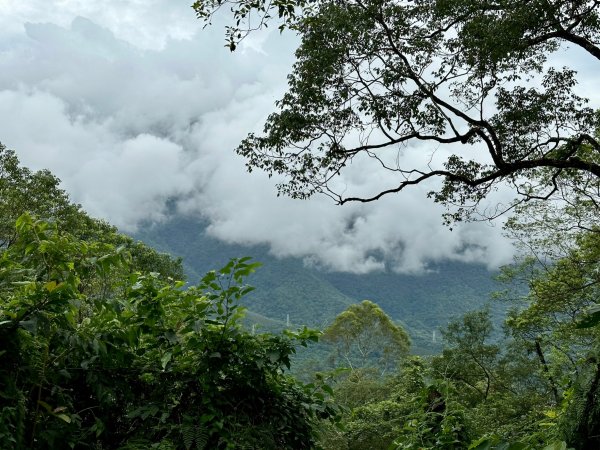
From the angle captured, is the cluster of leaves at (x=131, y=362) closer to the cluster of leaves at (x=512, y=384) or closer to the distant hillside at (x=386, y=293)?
the cluster of leaves at (x=512, y=384)

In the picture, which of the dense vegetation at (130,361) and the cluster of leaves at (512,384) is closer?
the cluster of leaves at (512,384)

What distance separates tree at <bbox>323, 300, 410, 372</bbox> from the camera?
3109cm

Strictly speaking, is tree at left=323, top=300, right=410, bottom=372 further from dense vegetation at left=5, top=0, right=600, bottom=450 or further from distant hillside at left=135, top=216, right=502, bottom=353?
distant hillside at left=135, top=216, right=502, bottom=353

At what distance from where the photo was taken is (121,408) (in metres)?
2.12

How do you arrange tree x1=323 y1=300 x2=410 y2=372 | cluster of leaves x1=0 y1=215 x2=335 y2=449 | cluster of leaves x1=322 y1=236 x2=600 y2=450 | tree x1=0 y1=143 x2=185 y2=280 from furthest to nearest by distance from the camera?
tree x1=323 y1=300 x2=410 y2=372 < tree x1=0 y1=143 x2=185 y2=280 < cluster of leaves x1=0 y1=215 x2=335 y2=449 < cluster of leaves x1=322 y1=236 x2=600 y2=450

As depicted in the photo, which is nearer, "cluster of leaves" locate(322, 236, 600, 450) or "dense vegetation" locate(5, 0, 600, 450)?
"cluster of leaves" locate(322, 236, 600, 450)

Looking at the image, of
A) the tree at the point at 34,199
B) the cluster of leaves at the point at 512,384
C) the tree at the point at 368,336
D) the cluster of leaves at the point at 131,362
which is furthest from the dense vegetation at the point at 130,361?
the tree at the point at 368,336

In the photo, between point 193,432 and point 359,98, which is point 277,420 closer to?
point 193,432

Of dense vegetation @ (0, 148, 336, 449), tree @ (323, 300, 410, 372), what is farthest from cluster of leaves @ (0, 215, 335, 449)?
tree @ (323, 300, 410, 372)

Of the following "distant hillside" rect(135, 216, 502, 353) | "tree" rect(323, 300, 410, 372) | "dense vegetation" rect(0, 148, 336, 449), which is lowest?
"dense vegetation" rect(0, 148, 336, 449)

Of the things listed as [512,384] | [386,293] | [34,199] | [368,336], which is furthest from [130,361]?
[386,293]

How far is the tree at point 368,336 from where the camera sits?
3109 centimetres

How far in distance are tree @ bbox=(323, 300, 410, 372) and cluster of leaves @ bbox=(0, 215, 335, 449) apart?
95.7ft

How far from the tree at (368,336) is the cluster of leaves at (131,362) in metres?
29.2
